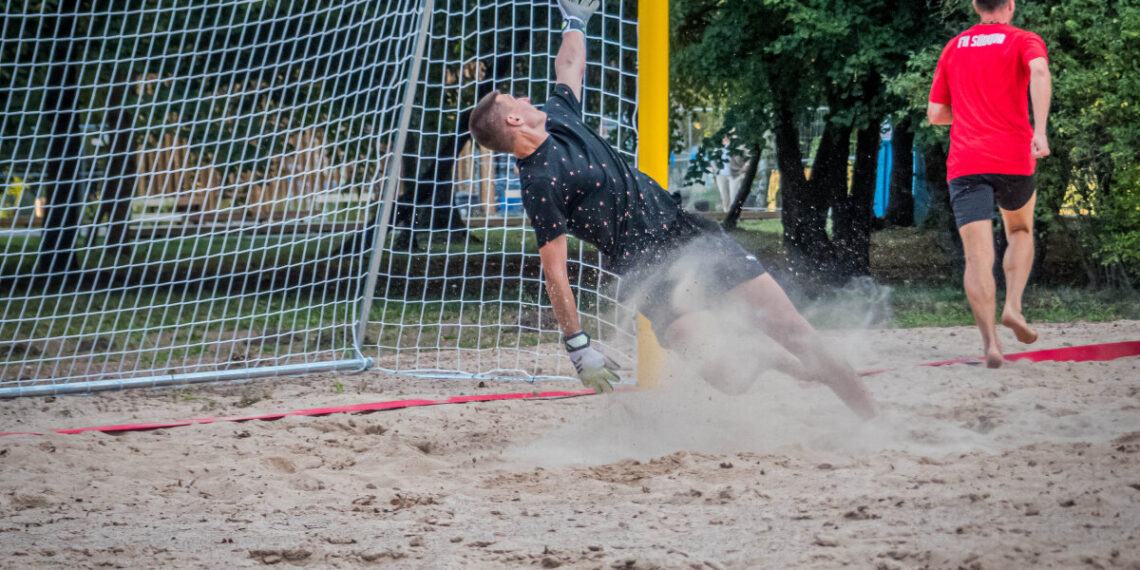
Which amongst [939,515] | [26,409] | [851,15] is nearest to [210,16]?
[26,409]

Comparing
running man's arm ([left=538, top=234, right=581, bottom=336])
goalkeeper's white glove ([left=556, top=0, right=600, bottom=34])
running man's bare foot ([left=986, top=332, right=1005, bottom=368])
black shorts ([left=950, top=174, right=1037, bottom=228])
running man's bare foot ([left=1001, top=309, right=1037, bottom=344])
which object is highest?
goalkeeper's white glove ([left=556, top=0, right=600, bottom=34])

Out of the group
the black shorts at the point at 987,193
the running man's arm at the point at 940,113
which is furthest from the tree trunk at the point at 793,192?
the black shorts at the point at 987,193

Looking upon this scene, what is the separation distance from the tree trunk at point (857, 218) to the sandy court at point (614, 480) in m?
5.54

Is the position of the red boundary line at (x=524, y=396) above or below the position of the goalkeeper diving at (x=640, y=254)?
below

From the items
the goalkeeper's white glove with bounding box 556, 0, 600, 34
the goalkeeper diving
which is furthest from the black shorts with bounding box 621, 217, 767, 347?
the goalkeeper's white glove with bounding box 556, 0, 600, 34

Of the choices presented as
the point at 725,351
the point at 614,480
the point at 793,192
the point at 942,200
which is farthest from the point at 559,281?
the point at 942,200

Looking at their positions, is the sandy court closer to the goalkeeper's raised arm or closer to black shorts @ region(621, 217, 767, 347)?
black shorts @ region(621, 217, 767, 347)

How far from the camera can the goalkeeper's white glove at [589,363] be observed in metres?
3.87

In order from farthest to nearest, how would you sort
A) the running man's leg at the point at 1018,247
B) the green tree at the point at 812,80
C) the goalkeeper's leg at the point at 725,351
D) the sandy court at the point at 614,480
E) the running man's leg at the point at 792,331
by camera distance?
1. the green tree at the point at 812,80
2. the running man's leg at the point at 1018,247
3. the goalkeeper's leg at the point at 725,351
4. the running man's leg at the point at 792,331
5. the sandy court at the point at 614,480

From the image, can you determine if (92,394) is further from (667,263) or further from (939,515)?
(939,515)

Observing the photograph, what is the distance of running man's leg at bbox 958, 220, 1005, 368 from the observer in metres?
4.71

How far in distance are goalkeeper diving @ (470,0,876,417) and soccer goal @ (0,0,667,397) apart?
3.33ft

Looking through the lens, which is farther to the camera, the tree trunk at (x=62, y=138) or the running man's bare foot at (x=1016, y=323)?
the tree trunk at (x=62, y=138)

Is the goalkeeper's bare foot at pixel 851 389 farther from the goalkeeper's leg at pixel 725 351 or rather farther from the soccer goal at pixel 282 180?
the soccer goal at pixel 282 180
